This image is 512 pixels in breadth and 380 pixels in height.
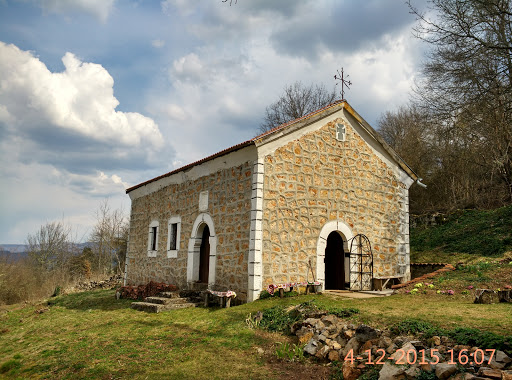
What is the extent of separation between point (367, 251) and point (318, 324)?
221 inches

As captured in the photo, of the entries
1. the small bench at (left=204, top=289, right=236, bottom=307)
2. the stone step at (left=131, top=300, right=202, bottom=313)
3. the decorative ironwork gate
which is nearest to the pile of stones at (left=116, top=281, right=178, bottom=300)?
the stone step at (left=131, top=300, right=202, bottom=313)

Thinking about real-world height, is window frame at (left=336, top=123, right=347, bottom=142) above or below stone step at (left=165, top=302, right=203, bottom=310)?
above

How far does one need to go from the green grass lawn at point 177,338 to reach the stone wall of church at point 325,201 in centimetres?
144

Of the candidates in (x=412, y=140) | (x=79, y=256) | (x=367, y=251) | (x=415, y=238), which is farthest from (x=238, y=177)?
(x=79, y=256)

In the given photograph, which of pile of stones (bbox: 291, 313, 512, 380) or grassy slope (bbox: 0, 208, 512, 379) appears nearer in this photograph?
pile of stones (bbox: 291, 313, 512, 380)

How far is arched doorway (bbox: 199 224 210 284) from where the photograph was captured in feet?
40.4

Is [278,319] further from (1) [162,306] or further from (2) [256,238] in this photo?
(1) [162,306]

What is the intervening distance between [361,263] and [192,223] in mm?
5418

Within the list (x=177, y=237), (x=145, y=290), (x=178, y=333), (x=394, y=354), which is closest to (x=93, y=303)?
(x=145, y=290)

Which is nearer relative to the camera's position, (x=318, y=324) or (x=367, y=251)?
(x=318, y=324)

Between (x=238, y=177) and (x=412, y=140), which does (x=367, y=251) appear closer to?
(x=238, y=177)

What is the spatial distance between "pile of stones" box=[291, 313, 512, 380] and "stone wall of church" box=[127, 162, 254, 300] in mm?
3873

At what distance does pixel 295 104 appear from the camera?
28.5 meters

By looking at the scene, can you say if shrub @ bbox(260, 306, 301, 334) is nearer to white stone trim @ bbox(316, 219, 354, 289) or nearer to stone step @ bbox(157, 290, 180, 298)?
white stone trim @ bbox(316, 219, 354, 289)
